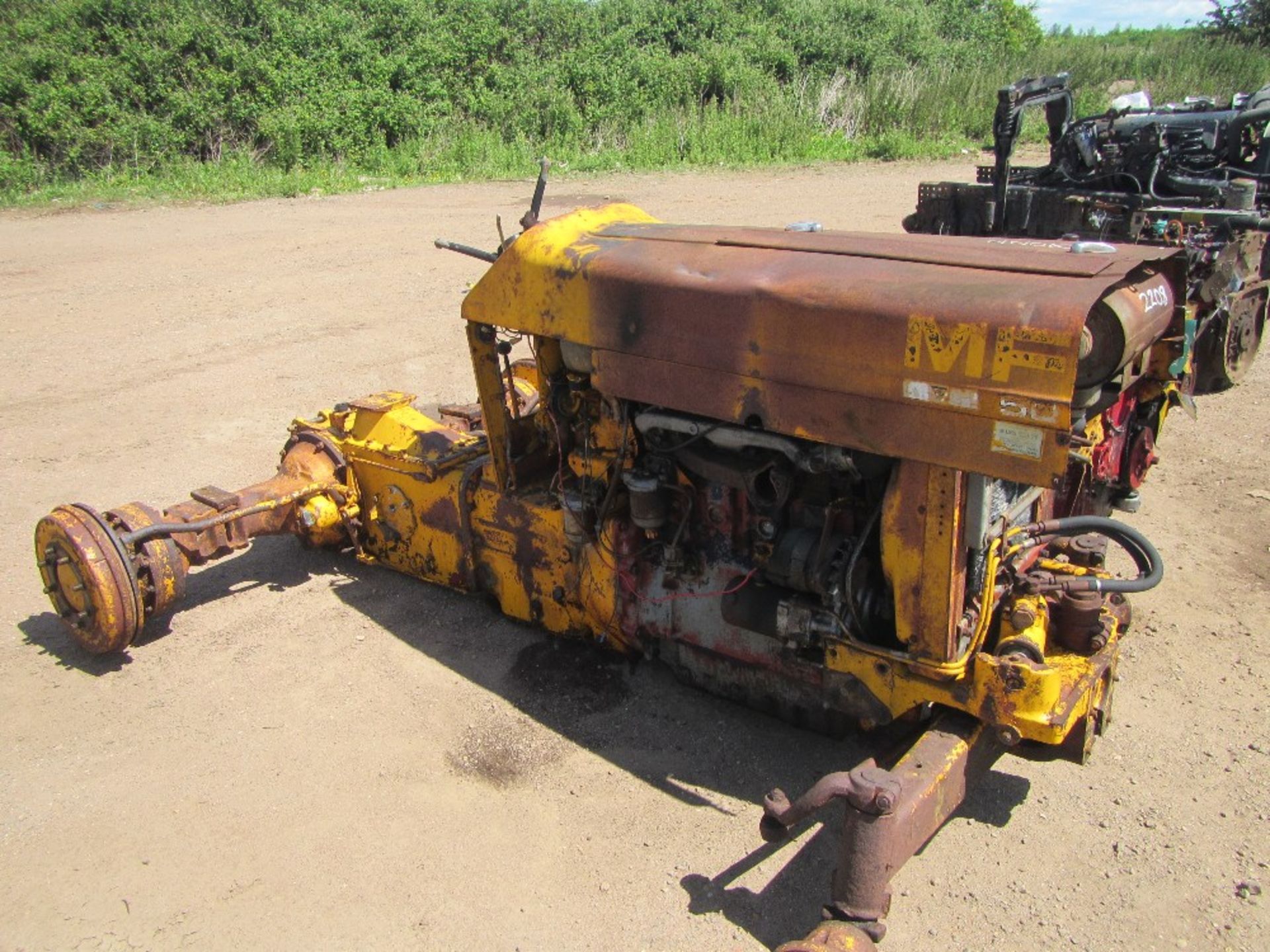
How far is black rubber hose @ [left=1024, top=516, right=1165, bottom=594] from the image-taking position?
349 centimetres

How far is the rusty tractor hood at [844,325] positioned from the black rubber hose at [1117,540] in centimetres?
71

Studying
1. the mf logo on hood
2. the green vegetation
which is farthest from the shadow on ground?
the green vegetation

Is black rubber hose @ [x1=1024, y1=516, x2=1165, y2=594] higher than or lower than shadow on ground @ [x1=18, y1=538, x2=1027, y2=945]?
higher

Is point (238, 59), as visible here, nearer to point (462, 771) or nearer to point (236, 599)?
point (236, 599)

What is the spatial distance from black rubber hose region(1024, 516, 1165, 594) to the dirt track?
2.98 ft

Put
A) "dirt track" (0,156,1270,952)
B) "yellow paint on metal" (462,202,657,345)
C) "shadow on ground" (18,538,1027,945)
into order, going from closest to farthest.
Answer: "dirt track" (0,156,1270,952) < "shadow on ground" (18,538,1027,945) < "yellow paint on metal" (462,202,657,345)

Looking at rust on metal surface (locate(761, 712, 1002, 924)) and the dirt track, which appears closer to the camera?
rust on metal surface (locate(761, 712, 1002, 924))

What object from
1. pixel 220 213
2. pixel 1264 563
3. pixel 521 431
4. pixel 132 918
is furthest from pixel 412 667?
pixel 220 213

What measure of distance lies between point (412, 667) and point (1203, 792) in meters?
3.29

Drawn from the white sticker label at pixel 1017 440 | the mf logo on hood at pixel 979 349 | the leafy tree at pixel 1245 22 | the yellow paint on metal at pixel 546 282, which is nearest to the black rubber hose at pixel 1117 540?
the white sticker label at pixel 1017 440

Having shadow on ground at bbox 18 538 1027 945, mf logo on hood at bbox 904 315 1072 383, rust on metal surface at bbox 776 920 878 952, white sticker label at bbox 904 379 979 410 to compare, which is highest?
mf logo on hood at bbox 904 315 1072 383

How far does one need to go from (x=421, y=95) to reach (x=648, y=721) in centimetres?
1771

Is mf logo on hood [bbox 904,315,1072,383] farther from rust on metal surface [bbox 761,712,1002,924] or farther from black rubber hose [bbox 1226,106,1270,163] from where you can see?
black rubber hose [bbox 1226,106,1270,163]

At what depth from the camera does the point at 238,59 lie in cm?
1866
